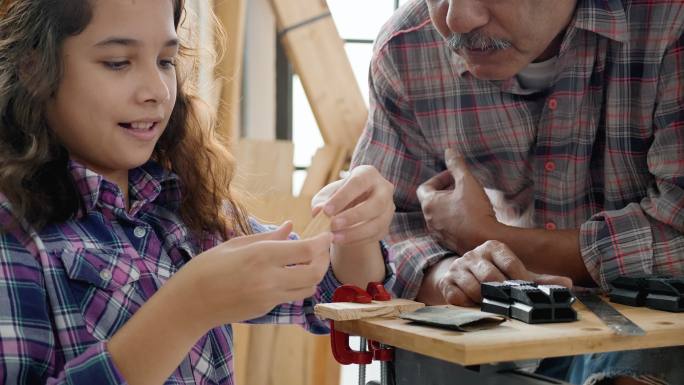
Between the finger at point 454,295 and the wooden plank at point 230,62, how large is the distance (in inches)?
63.8

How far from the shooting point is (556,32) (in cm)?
189

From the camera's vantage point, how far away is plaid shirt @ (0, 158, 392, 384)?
131 cm

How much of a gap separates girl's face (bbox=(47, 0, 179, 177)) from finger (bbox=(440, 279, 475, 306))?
56cm

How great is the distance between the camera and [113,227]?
152 cm

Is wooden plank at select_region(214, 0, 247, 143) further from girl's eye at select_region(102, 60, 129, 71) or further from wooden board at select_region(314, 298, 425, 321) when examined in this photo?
wooden board at select_region(314, 298, 425, 321)

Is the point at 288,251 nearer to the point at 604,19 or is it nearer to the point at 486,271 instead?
the point at 486,271

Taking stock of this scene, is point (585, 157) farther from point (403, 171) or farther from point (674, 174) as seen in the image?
point (403, 171)

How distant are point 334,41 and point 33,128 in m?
1.86

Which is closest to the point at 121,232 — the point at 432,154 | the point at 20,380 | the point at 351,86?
the point at 20,380

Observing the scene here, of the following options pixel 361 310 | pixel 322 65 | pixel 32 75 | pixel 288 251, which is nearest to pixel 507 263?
pixel 361 310

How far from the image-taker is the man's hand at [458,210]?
1.88 metres

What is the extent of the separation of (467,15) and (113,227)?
78cm

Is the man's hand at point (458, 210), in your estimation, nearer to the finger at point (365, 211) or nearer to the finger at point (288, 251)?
the finger at point (365, 211)

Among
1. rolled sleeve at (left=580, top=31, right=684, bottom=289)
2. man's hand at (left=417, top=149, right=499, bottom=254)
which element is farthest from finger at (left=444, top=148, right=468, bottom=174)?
rolled sleeve at (left=580, top=31, right=684, bottom=289)
